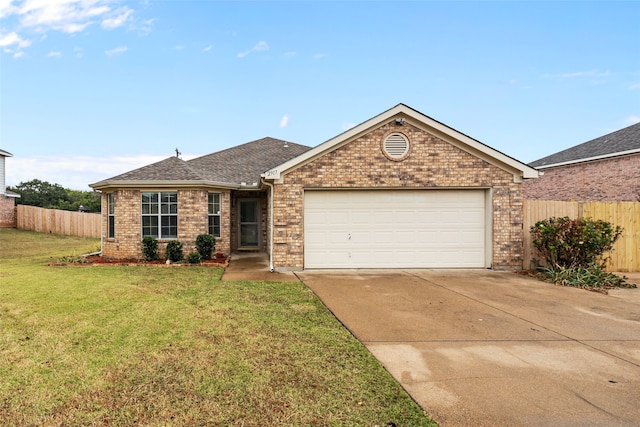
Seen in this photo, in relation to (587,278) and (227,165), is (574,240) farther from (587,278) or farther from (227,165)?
(227,165)

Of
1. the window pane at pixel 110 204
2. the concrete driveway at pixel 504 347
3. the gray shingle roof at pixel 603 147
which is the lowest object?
the concrete driveway at pixel 504 347

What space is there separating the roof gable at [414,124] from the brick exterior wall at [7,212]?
25803 mm

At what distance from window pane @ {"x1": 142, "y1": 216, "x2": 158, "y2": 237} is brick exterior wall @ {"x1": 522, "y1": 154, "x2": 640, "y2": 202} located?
19.4 metres

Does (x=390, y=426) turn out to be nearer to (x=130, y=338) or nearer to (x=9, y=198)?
(x=130, y=338)

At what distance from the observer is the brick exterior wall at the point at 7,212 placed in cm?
2442

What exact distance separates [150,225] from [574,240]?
13238 mm

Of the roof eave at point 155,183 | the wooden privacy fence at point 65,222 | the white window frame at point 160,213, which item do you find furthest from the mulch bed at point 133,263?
the wooden privacy fence at point 65,222

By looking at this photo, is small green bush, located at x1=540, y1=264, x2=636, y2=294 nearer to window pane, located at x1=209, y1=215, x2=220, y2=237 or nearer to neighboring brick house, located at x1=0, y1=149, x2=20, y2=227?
window pane, located at x1=209, y1=215, x2=220, y2=237

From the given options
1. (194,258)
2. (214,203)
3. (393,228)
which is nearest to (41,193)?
(214,203)

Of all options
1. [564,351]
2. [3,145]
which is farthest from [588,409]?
[3,145]

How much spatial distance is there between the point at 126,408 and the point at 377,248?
8.26m

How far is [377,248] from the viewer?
10367 mm

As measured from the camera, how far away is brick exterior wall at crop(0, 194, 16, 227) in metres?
24.4

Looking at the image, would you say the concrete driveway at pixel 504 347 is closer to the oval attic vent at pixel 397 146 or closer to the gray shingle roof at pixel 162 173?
→ the oval attic vent at pixel 397 146
